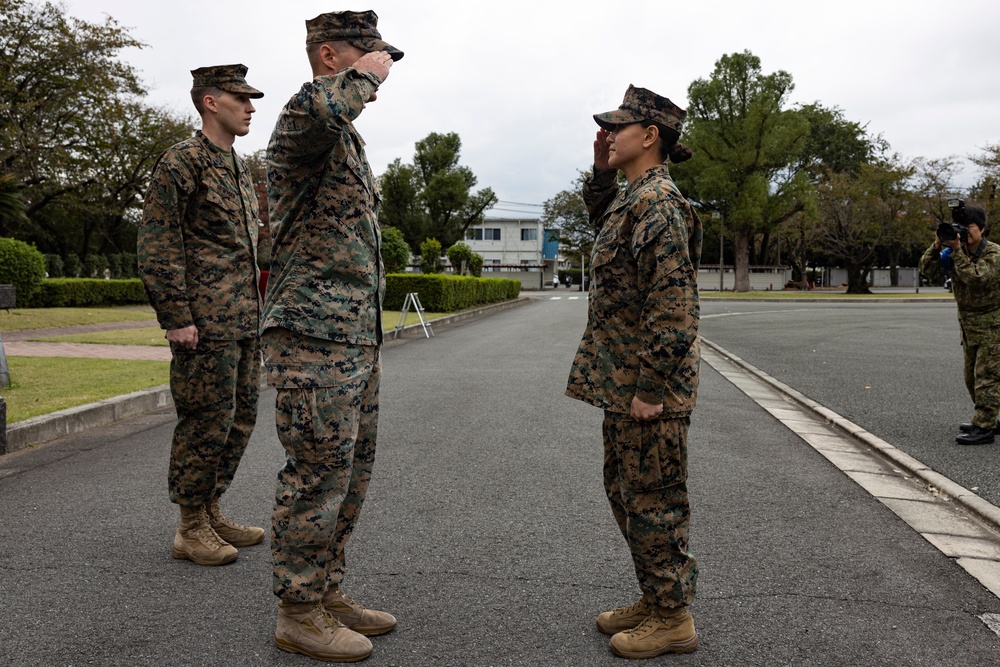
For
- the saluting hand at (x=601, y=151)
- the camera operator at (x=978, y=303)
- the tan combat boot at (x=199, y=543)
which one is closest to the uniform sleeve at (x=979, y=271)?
the camera operator at (x=978, y=303)

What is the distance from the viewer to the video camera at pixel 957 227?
5.94m

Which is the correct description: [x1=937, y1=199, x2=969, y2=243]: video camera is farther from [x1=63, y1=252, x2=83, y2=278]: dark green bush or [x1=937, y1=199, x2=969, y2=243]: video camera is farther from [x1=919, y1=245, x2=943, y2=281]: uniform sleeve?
[x1=63, y1=252, x2=83, y2=278]: dark green bush

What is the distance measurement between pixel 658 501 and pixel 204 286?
2.09m

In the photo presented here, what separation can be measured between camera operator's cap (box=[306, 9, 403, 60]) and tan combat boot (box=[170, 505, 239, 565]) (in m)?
2.11

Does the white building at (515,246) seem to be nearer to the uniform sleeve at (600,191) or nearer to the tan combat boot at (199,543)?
the tan combat boot at (199,543)

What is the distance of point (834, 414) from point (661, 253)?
5.37 metres

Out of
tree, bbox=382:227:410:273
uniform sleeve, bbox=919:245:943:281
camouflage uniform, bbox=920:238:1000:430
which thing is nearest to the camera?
camouflage uniform, bbox=920:238:1000:430

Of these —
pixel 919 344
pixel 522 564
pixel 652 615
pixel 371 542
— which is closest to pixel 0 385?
pixel 371 542

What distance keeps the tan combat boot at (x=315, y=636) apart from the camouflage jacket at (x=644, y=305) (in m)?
1.13

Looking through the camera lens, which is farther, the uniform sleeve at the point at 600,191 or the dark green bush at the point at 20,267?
the dark green bush at the point at 20,267

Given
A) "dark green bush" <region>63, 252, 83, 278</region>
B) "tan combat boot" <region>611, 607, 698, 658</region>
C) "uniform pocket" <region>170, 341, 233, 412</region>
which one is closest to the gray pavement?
"tan combat boot" <region>611, 607, 698, 658</region>

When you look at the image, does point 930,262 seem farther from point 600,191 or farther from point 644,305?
point 644,305

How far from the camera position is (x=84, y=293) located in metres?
24.7

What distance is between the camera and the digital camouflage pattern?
257cm
